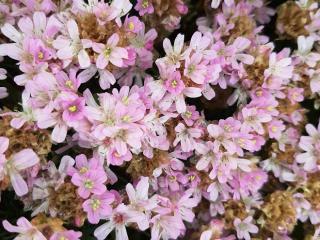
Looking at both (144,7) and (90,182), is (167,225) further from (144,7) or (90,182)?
(144,7)

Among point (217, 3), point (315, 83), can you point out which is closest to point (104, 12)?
point (217, 3)

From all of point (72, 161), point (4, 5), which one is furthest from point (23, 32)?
point (72, 161)

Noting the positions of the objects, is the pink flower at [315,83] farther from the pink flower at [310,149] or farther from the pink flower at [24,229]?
the pink flower at [24,229]

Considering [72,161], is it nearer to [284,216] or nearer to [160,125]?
[160,125]

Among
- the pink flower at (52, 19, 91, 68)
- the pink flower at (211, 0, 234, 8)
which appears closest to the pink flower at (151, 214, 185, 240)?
the pink flower at (52, 19, 91, 68)

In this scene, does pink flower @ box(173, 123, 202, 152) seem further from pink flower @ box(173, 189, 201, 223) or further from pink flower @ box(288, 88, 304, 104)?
pink flower @ box(288, 88, 304, 104)

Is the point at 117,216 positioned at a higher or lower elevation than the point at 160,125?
lower
